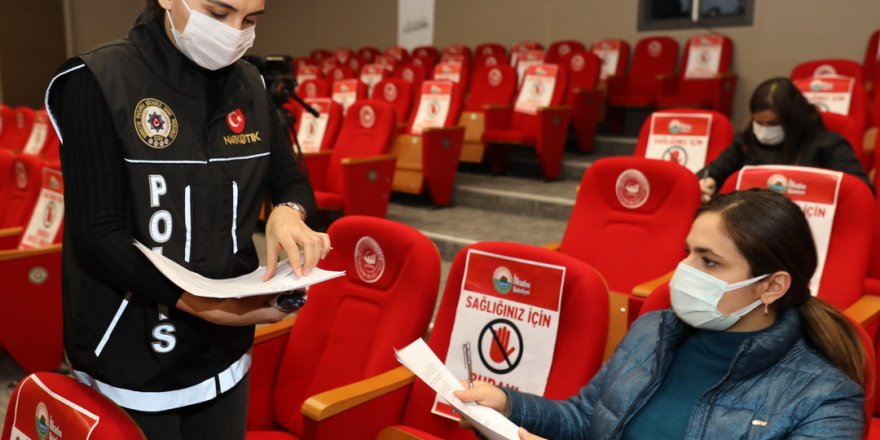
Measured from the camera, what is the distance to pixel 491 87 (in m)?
5.78

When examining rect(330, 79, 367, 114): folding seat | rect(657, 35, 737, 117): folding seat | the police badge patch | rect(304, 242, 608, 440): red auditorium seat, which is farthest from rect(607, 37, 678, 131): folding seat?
the police badge patch

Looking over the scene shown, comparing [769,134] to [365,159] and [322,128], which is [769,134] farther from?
[322,128]

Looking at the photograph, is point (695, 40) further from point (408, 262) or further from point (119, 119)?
→ point (119, 119)

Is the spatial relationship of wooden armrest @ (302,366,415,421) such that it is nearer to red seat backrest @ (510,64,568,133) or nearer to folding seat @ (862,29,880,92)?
red seat backrest @ (510,64,568,133)

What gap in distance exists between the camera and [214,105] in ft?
3.60

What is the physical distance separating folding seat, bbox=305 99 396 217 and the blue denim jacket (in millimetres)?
2930

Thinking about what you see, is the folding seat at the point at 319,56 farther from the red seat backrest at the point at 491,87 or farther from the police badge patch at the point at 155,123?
the police badge patch at the point at 155,123

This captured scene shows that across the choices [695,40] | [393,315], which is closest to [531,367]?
[393,315]

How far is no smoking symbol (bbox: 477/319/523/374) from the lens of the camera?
5.19ft

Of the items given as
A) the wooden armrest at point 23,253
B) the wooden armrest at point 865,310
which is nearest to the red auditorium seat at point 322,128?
the wooden armrest at point 23,253

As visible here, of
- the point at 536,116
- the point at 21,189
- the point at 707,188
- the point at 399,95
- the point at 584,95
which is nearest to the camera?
the point at 707,188

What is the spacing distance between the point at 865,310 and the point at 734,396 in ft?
2.85

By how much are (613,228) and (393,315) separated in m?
0.98

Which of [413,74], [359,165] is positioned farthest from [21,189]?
[413,74]
